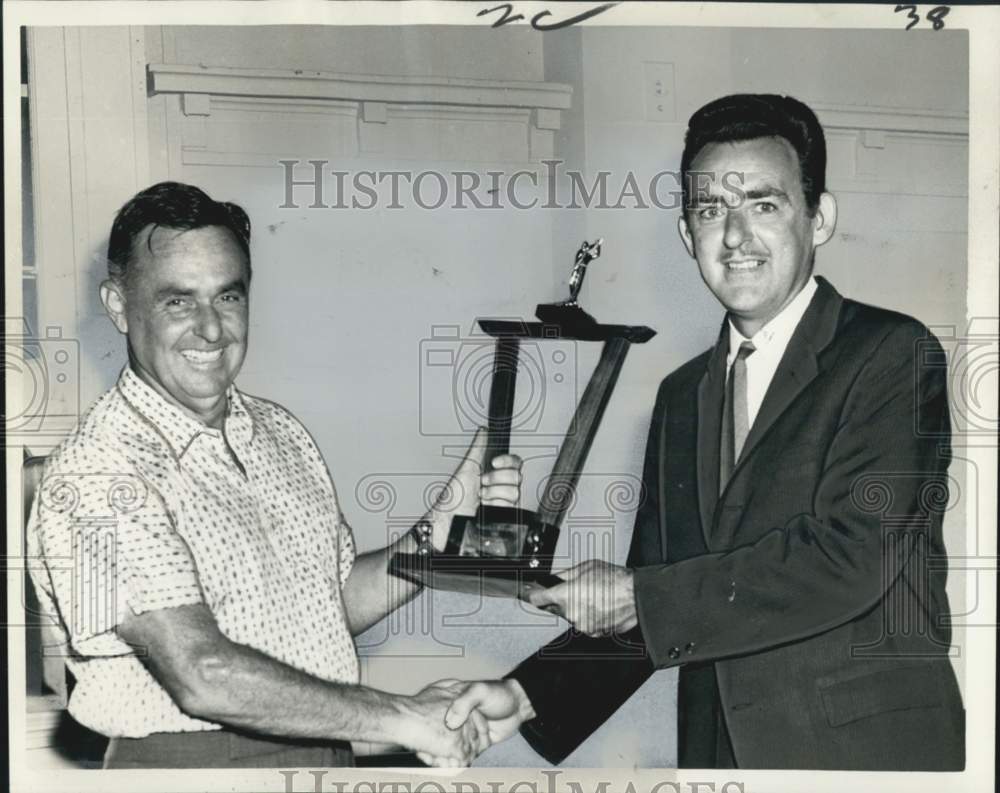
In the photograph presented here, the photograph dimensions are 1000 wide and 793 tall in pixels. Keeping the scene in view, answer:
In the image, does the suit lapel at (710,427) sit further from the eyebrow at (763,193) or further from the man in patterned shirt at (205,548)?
the man in patterned shirt at (205,548)

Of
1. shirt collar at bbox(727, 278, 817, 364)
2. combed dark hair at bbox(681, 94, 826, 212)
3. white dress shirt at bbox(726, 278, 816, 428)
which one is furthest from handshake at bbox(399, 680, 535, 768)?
combed dark hair at bbox(681, 94, 826, 212)

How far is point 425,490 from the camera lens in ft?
11.2

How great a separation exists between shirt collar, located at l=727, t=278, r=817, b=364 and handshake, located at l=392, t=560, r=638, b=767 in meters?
0.70

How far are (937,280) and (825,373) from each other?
1.46 ft

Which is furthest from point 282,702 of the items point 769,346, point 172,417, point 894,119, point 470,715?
point 894,119

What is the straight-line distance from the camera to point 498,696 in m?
3.39

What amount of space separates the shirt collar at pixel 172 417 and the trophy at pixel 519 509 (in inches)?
21.0

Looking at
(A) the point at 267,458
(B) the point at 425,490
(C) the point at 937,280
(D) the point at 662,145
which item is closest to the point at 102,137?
(A) the point at 267,458

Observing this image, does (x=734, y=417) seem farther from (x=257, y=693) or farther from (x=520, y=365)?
(x=257, y=693)

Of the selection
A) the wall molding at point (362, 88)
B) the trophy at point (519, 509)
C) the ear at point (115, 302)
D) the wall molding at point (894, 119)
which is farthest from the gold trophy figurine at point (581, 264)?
the ear at point (115, 302)

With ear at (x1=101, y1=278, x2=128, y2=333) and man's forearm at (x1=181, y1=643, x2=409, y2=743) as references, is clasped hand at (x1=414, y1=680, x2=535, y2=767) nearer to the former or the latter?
man's forearm at (x1=181, y1=643, x2=409, y2=743)

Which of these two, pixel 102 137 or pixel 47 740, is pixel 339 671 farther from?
pixel 102 137

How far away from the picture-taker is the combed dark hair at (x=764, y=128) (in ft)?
11.0

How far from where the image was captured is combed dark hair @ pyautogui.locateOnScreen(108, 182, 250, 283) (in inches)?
132
